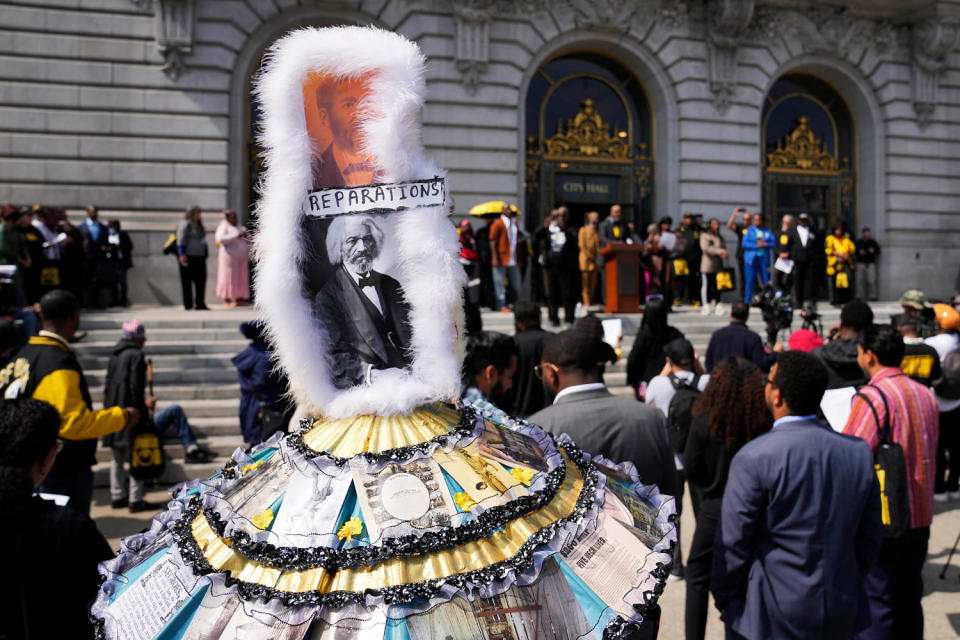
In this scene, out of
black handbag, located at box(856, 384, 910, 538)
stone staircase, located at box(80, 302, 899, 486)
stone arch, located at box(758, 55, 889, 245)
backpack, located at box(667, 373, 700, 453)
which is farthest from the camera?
stone arch, located at box(758, 55, 889, 245)

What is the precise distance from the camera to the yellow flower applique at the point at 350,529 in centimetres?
161

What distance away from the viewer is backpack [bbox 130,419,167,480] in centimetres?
646

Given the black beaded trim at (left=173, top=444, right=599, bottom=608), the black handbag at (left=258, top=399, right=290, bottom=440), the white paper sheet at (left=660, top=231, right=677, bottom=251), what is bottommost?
the black handbag at (left=258, top=399, right=290, bottom=440)

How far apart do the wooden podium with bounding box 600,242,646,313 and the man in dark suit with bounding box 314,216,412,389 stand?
1152 centimetres

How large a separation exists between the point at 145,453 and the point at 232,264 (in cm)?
795

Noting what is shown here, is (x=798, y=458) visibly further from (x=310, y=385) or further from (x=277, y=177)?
(x=277, y=177)

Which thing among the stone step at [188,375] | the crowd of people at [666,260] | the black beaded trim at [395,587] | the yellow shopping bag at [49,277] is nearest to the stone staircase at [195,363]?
the stone step at [188,375]

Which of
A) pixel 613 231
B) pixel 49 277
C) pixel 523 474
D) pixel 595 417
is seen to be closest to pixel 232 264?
pixel 49 277

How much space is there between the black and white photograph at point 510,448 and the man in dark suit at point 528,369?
3.42m

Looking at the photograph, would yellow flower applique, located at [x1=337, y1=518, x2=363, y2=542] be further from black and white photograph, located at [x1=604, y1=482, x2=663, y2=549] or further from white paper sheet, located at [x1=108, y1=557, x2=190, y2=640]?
black and white photograph, located at [x1=604, y1=482, x2=663, y2=549]

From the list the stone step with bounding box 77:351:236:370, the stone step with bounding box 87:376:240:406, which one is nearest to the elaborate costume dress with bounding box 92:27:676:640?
the stone step with bounding box 87:376:240:406

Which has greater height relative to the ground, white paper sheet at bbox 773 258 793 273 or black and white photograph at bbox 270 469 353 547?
white paper sheet at bbox 773 258 793 273

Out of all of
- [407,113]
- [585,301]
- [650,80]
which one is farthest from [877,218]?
[407,113]

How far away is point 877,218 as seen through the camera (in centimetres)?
2061
